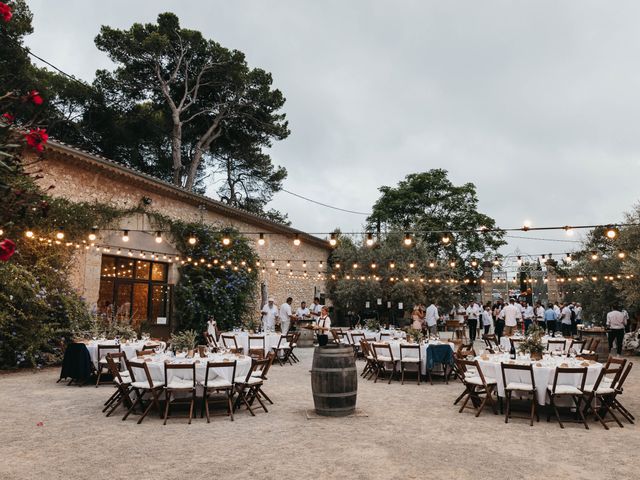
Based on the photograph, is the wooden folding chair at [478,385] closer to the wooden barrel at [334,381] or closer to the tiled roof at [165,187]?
the wooden barrel at [334,381]

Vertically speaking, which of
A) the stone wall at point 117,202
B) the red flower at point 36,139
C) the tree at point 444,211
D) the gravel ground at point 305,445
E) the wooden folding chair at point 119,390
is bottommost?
the gravel ground at point 305,445

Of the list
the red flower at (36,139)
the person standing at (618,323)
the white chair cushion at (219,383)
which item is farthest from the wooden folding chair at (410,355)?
the red flower at (36,139)

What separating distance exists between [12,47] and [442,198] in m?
25.0

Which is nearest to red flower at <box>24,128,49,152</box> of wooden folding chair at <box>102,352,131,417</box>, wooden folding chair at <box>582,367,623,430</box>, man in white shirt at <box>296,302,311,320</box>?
wooden folding chair at <box>102,352,131,417</box>

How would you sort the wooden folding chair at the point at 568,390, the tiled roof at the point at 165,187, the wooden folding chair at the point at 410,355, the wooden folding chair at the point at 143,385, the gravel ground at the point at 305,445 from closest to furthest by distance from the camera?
1. the gravel ground at the point at 305,445
2. the wooden folding chair at the point at 568,390
3. the wooden folding chair at the point at 143,385
4. the wooden folding chair at the point at 410,355
5. the tiled roof at the point at 165,187

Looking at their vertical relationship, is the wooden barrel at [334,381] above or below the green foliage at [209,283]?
below

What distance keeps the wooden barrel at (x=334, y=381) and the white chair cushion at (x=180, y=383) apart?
1636 millimetres

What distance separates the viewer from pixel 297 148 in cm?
2741

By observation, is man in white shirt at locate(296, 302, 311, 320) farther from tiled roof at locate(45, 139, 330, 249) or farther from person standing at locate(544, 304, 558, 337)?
person standing at locate(544, 304, 558, 337)

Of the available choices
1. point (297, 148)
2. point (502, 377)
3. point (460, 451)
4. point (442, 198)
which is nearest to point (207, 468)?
point (460, 451)

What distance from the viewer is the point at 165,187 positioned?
584 inches

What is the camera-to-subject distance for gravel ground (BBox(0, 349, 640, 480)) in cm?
425

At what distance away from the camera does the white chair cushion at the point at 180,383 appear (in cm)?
613

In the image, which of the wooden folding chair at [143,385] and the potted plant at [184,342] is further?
the potted plant at [184,342]
